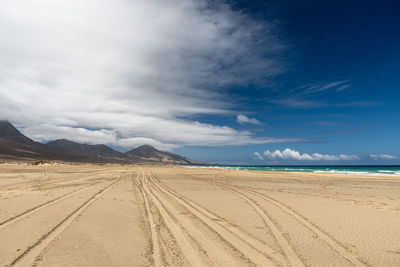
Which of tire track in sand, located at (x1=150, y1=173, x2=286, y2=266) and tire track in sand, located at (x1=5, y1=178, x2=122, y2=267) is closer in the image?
tire track in sand, located at (x1=5, y1=178, x2=122, y2=267)

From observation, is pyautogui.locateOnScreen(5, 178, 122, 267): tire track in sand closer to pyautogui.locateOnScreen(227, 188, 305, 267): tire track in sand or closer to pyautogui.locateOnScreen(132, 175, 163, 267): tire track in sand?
pyautogui.locateOnScreen(132, 175, 163, 267): tire track in sand

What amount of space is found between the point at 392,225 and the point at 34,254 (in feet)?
31.4

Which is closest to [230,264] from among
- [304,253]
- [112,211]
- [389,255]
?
[304,253]

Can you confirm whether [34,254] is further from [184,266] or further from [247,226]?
[247,226]

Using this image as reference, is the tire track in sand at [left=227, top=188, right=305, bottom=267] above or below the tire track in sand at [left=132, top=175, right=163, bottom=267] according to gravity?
above

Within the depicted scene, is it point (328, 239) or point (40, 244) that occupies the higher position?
point (328, 239)

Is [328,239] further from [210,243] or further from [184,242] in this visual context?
[184,242]

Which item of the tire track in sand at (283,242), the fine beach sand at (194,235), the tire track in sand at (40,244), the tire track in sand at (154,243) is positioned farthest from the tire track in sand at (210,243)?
the tire track in sand at (40,244)

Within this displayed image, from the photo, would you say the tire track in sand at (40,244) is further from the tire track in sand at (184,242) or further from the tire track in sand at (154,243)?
the tire track in sand at (184,242)

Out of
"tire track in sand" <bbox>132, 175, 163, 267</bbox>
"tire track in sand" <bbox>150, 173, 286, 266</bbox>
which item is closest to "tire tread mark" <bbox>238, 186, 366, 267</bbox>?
"tire track in sand" <bbox>150, 173, 286, 266</bbox>

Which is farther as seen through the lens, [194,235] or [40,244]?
[194,235]

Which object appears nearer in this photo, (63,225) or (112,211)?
(63,225)

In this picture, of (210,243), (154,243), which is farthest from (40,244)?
(210,243)

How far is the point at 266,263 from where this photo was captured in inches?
188
